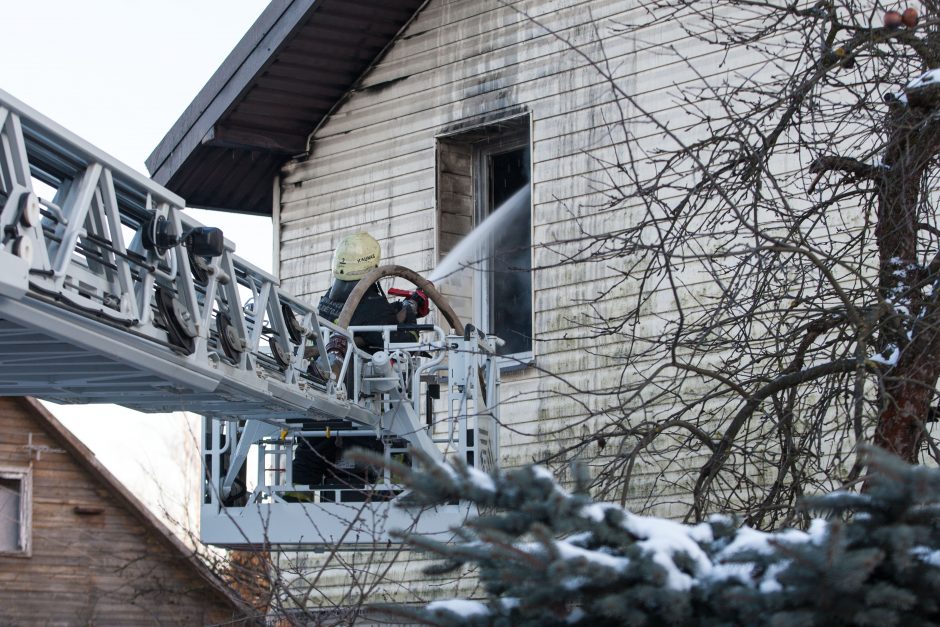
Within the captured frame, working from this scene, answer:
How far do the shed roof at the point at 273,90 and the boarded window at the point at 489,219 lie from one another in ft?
4.17

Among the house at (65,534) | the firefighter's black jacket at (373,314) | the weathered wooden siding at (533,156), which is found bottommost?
the house at (65,534)

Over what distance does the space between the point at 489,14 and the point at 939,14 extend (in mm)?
6410

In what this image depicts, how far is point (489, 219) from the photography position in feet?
40.5

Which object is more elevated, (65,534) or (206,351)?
(206,351)

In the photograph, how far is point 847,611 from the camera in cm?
288

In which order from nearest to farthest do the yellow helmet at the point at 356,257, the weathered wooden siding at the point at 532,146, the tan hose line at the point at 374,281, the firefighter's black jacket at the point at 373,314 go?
the tan hose line at the point at 374,281 < the firefighter's black jacket at the point at 373,314 < the yellow helmet at the point at 356,257 < the weathered wooden siding at the point at 532,146

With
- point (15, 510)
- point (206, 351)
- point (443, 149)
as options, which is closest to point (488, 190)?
point (443, 149)

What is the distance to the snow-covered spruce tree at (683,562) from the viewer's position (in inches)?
113

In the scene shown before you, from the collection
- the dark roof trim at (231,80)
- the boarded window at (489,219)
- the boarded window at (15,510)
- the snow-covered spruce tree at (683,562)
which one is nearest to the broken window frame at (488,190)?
the boarded window at (489,219)

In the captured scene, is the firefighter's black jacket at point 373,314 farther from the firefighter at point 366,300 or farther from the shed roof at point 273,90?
the shed roof at point 273,90

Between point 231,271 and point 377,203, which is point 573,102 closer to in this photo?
point 377,203

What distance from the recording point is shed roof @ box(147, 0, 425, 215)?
12.4 meters

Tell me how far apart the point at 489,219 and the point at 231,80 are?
2538 mm

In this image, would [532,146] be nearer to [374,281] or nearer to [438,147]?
[438,147]
